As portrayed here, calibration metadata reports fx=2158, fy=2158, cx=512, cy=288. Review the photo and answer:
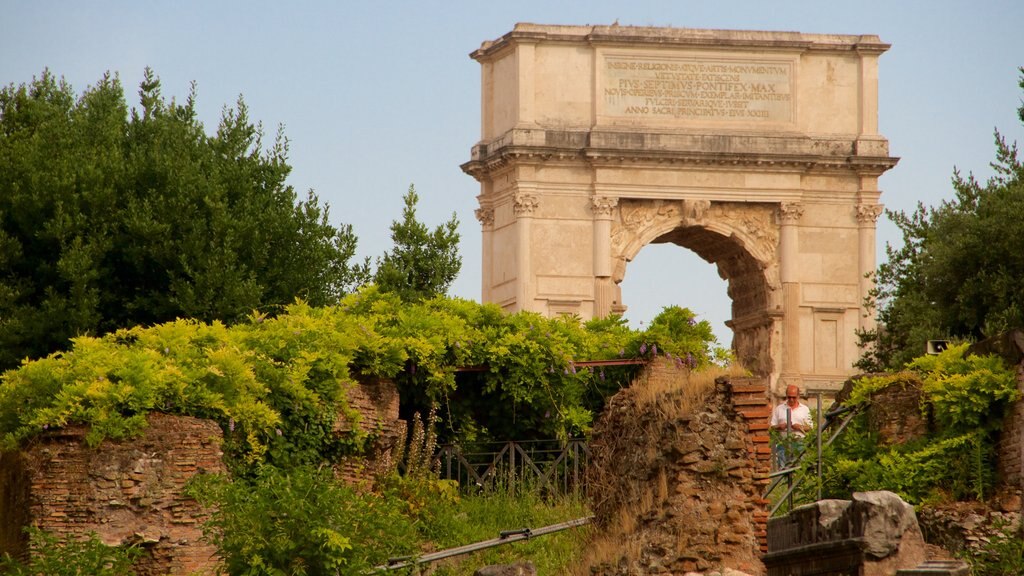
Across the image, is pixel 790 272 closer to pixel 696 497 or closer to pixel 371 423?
pixel 371 423

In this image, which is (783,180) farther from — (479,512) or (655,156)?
(479,512)

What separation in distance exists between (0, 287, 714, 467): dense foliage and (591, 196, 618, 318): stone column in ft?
61.3

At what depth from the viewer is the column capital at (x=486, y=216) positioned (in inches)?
1754

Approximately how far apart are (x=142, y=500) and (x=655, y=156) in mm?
27475

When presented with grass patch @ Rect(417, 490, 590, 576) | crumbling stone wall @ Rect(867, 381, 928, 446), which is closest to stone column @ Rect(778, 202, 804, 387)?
grass patch @ Rect(417, 490, 590, 576)

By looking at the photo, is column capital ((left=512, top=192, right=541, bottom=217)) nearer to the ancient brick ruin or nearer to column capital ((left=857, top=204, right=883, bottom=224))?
column capital ((left=857, top=204, right=883, bottom=224))

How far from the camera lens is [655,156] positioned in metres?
Answer: 43.2

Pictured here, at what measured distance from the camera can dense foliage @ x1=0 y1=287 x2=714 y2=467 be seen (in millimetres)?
17266

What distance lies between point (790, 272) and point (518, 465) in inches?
920

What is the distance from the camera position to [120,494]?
1661cm

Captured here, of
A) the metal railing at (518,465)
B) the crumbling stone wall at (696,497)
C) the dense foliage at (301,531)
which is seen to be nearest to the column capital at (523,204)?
the metal railing at (518,465)

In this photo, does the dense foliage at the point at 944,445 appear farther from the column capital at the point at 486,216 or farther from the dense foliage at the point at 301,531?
the column capital at the point at 486,216

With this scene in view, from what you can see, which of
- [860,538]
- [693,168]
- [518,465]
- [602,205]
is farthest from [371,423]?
[693,168]

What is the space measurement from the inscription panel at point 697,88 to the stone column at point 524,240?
240 centimetres
